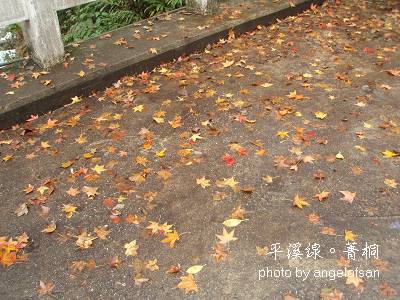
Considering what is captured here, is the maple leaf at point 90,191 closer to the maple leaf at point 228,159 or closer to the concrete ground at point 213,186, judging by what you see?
the concrete ground at point 213,186

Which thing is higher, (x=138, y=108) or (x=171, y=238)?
(x=138, y=108)

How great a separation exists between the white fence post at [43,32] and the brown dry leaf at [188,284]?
3728 millimetres

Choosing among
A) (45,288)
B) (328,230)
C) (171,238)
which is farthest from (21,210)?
(328,230)

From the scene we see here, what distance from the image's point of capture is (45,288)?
306cm

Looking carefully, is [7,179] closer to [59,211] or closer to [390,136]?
[59,211]

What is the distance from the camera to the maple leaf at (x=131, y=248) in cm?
329

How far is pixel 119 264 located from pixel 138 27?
15.1ft

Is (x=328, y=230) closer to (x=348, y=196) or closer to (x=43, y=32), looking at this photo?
(x=348, y=196)

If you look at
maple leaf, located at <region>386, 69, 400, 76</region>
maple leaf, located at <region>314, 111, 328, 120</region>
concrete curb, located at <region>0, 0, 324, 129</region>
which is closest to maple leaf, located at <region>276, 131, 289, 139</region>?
maple leaf, located at <region>314, 111, 328, 120</region>

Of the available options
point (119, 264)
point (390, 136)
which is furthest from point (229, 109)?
point (119, 264)

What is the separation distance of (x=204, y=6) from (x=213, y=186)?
4251mm

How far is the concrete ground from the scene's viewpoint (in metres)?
3.08

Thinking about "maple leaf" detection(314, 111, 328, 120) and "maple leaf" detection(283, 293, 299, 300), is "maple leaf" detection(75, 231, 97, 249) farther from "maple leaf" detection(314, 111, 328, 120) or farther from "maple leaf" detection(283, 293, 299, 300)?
"maple leaf" detection(314, 111, 328, 120)

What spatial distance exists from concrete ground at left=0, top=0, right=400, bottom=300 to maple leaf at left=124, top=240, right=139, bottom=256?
2 cm
